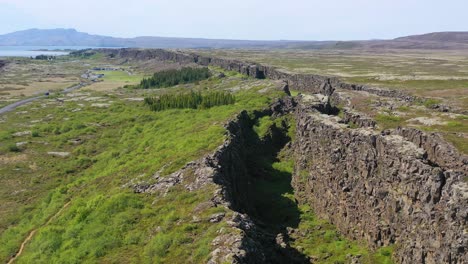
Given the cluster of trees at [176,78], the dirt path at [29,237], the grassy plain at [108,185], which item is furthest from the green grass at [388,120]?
the cluster of trees at [176,78]

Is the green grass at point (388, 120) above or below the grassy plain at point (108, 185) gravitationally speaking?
above

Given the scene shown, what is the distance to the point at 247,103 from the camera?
95.4 m

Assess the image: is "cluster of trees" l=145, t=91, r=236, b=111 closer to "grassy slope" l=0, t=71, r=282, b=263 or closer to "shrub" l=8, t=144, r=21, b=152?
"grassy slope" l=0, t=71, r=282, b=263

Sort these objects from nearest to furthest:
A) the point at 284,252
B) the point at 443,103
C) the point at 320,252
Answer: the point at 284,252 → the point at 320,252 → the point at 443,103

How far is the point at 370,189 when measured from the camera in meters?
41.8

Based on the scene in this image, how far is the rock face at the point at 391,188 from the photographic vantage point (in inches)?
1213

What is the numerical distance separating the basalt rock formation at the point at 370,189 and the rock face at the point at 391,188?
0.07m

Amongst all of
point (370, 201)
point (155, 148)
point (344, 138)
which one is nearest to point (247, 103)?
point (155, 148)

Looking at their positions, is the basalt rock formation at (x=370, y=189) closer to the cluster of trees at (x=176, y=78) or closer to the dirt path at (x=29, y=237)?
the dirt path at (x=29, y=237)

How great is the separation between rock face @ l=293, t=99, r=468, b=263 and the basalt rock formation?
0.07 metres

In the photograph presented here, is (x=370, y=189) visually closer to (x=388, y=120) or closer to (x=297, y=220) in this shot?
(x=297, y=220)

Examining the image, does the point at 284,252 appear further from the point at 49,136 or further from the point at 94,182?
the point at 49,136

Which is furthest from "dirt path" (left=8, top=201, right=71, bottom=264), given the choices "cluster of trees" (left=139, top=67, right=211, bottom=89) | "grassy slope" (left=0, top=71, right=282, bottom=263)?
"cluster of trees" (left=139, top=67, right=211, bottom=89)

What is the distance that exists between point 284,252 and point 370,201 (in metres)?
12.0
